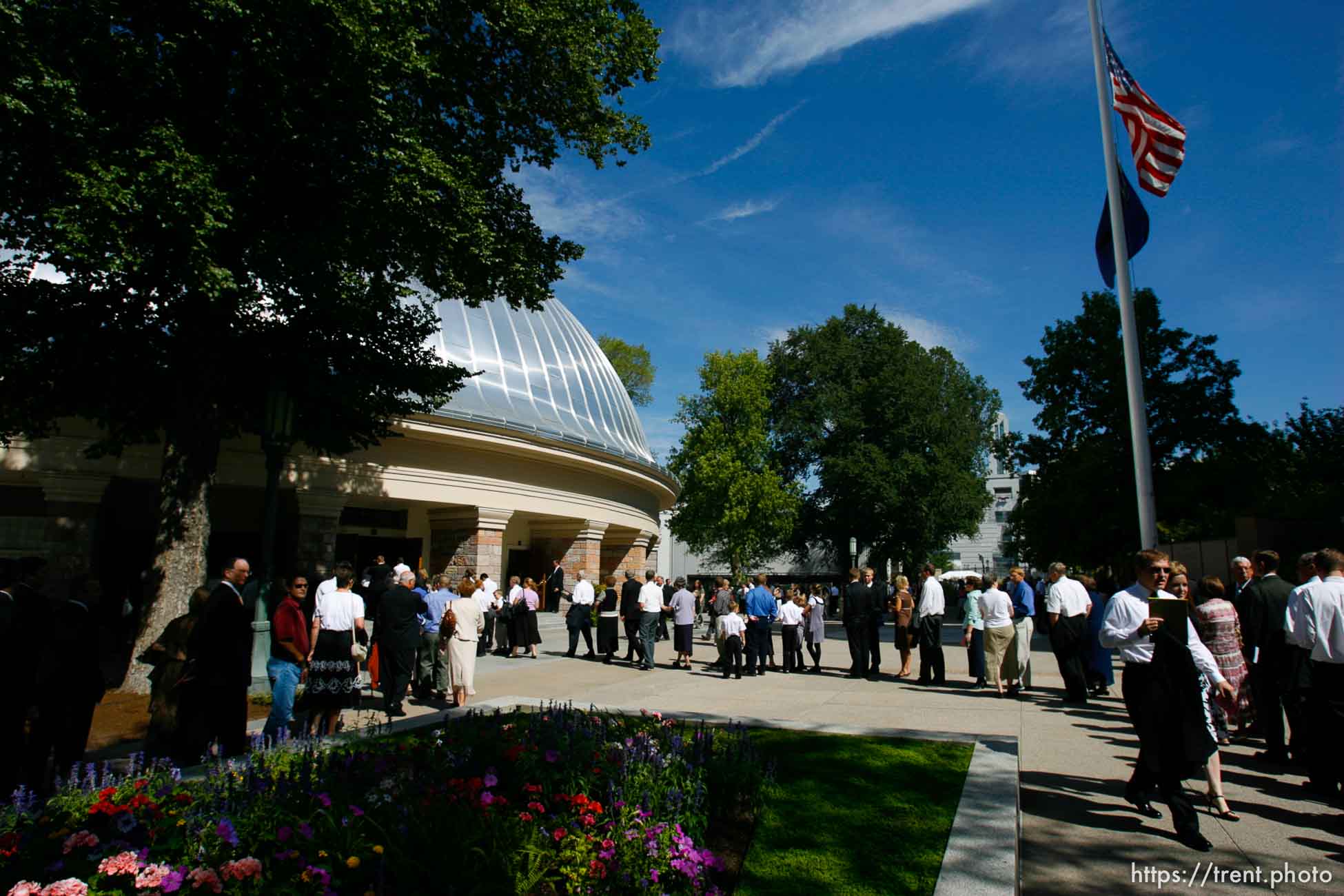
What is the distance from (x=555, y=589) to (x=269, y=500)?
10.8 meters

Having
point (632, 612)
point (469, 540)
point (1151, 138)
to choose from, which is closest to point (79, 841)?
point (632, 612)

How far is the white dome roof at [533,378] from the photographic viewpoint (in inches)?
883

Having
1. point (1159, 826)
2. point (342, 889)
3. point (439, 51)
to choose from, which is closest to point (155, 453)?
point (439, 51)

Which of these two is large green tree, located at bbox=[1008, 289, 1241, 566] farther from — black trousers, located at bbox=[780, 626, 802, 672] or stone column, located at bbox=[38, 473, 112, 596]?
stone column, located at bbox=[38, 473, 112, 596]

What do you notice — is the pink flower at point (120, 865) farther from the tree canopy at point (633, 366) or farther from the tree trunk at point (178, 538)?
the tree canopy at point (633, 366)

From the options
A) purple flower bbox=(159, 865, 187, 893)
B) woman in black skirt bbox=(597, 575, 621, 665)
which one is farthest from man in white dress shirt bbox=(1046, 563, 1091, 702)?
purple flower bbox=(159, 865, 187, 893)

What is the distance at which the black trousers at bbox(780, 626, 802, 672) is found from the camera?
1498 cm

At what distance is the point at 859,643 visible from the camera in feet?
44.3

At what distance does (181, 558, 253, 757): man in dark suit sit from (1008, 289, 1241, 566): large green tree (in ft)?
96.0

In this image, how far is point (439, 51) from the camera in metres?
11.0

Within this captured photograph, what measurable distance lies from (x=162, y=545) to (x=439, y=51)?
8.31 m

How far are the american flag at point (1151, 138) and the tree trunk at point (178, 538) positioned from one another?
50.3 feet

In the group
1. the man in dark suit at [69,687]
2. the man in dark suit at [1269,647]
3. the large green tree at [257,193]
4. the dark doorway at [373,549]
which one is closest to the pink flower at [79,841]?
the man in dark suit at [69,687]

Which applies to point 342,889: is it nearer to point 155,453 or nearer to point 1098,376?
point 155,453
